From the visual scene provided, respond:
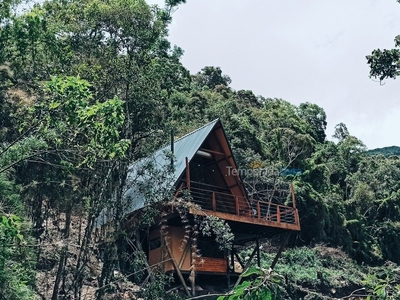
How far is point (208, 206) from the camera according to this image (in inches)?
558

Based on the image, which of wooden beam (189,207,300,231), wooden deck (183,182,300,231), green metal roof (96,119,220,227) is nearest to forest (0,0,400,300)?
green metal roof (96,119,220,227)

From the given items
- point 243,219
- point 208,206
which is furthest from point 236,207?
point 208,206

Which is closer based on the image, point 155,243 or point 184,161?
point 184,161

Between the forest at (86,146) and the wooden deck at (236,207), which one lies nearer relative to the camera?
the forest at (86,146)

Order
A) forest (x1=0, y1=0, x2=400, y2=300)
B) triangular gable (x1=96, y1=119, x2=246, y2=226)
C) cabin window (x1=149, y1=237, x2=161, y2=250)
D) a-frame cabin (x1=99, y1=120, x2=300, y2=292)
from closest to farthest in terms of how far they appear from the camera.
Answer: forest (x1=0, y1=0, x2=400, y2=300) < triangular gable (x1=96, y1=119, x2=246, y2=226) < a-frame cabin (x1=99, y1=120, x2=300, y2=292) < cabin window (x1=149, y1=237, x2=161, y2=250)

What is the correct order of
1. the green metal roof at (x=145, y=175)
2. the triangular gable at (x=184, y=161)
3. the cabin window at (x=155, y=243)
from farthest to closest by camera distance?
the cabin window at (x=155, y=243), the triangular gable at (x=184, y=161), the green metal roof at (x=145, y=175)

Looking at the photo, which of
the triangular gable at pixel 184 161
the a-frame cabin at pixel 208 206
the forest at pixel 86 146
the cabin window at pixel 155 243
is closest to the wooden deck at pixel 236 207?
the a-frame cabin at pixel 208 206

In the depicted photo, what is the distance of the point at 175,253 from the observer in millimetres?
13469

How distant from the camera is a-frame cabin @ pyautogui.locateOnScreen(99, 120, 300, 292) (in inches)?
515

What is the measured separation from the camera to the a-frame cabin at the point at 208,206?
13.1m

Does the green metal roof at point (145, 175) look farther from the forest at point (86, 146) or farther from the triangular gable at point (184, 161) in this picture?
the forest at point (86, 146)

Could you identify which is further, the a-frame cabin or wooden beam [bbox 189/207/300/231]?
the a-frame cabin

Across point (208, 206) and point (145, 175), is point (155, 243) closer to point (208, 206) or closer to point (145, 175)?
point (208, 206)

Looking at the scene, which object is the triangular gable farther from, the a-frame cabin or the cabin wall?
the cabin wall
